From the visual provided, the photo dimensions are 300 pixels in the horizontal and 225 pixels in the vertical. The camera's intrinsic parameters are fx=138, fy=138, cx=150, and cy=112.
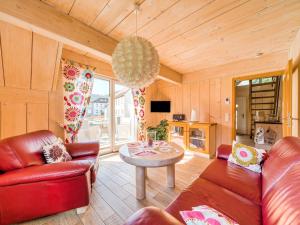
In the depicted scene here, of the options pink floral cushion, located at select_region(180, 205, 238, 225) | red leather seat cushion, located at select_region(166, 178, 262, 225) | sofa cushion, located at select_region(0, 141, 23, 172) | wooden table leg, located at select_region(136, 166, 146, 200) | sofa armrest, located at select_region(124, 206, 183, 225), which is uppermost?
sofa cushion, located at select_region(0, 141, 23, 172)

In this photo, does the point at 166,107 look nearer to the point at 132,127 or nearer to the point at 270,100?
the point at 132,127

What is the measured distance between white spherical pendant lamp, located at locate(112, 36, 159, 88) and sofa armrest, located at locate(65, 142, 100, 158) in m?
1.23

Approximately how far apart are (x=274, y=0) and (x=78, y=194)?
291 cm

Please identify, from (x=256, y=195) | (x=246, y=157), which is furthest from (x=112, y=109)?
(x=256, y=195)

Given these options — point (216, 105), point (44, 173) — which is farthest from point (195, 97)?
point (44, 173)

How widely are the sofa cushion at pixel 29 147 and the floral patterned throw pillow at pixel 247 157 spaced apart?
2364 millimetres

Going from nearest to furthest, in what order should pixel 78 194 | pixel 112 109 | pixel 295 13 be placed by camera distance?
1. pixel 78 194
2. pixel 295 13
3. pixel 112 109

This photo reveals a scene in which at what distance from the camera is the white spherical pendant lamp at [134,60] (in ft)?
5.01

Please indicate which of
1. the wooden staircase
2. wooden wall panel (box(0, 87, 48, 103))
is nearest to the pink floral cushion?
wooden wall panel (box(0, 87, 48, 103))

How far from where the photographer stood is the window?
10.9 ft

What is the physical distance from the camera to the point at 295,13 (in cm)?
166

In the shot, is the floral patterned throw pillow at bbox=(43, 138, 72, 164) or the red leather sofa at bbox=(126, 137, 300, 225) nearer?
the red leather sofa at bbox=(126, 137, 300, 225)

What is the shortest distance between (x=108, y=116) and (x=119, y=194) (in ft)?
6.98

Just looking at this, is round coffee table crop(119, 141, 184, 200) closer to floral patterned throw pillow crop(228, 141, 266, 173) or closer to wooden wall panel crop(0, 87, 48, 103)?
floral patterned throw pillow crop(228, 141, 266, 173)
